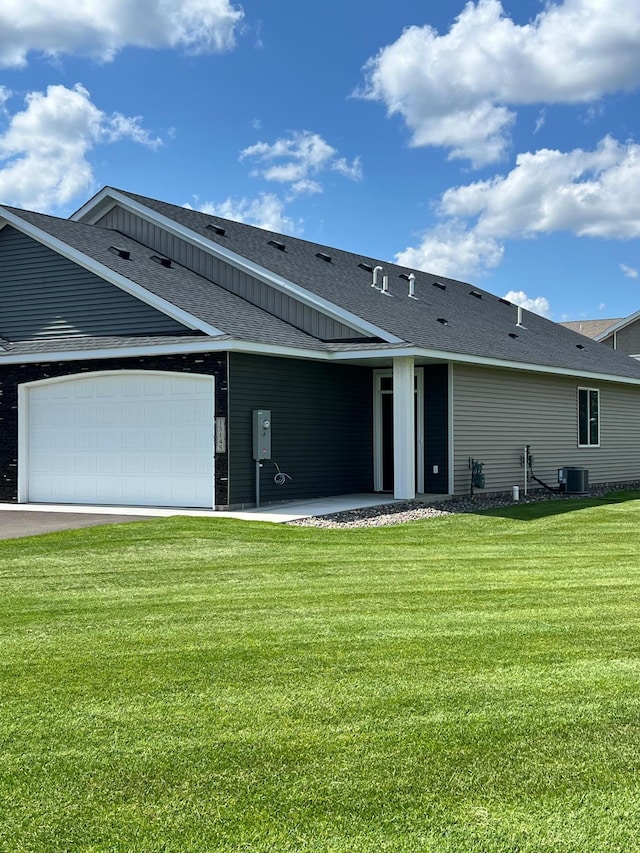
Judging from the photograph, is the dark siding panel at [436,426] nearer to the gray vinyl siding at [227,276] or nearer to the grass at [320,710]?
the gray vinyl siding at [227,276]

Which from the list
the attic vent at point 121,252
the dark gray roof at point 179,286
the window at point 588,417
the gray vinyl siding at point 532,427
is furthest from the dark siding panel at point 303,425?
the window at point 588,417

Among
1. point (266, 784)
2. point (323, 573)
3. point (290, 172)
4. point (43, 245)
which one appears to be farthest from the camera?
point (290, 172)

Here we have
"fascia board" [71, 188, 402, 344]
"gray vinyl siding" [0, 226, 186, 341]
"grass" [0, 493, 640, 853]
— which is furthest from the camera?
"fascia board" [71, 188, 402, 344]

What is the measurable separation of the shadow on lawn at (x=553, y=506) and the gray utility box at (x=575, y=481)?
0.40 meters

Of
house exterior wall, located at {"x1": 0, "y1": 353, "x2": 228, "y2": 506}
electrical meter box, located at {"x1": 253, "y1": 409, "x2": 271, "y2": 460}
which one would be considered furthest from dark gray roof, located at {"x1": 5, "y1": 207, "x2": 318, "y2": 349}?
electrical meter box, located at {"x1": 253, "y1": 409, "x2": 271, "y2": 460}

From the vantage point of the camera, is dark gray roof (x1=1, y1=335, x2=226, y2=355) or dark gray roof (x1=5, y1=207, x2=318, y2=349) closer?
dark gray roof (x1=1, y1=335, x2=226, y2=355)

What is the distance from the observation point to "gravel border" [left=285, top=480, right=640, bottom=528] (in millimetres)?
13711

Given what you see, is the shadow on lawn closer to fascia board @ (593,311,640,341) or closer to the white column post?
the white column post

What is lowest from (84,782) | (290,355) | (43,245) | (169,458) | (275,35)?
(84,782)

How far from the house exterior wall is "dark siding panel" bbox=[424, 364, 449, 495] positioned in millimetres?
4673

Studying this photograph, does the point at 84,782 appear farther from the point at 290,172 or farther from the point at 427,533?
the point at 290,172

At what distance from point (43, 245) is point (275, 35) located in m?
6.26

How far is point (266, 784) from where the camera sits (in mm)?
3898

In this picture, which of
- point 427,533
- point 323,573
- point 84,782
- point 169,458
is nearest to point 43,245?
point 169,458
